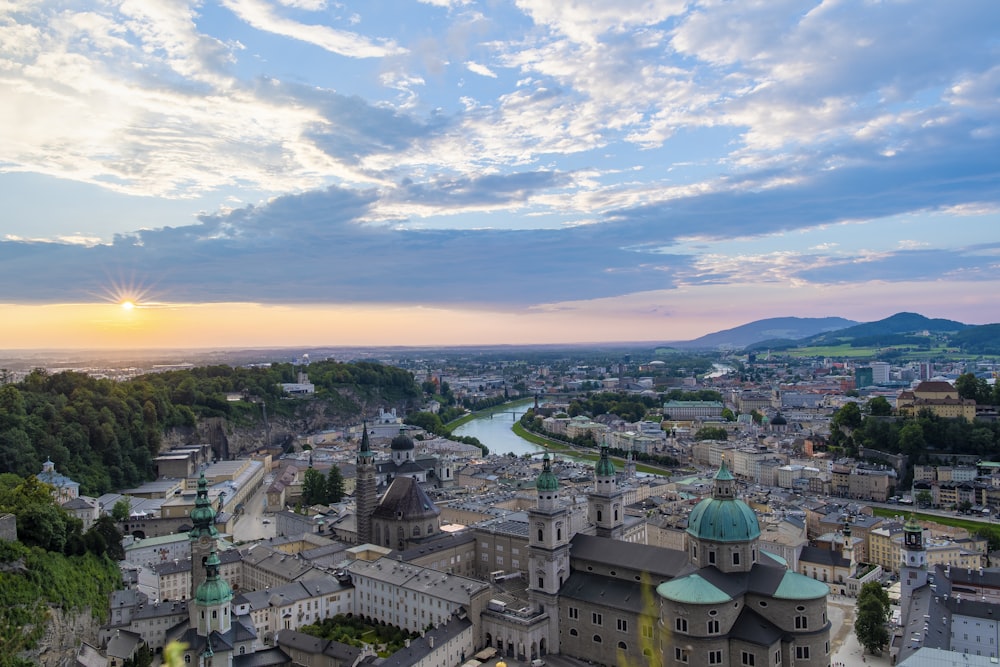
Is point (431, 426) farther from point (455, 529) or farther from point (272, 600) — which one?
point (272, 600)

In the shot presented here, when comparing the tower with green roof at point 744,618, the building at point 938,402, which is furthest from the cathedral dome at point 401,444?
the building at point 938,402

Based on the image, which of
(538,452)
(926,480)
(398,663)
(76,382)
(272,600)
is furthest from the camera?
(538,452)

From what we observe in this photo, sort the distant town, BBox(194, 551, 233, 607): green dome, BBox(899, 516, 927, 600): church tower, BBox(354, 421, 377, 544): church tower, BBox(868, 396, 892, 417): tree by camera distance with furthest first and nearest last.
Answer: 1. BBox(868, 396, 892, 417): tree
2. BBox(354, 421, 377, 544): church tower
3. BBox(899, 516, 927, 600): church tower
4. the distant town
5. BBox(194, 551, 233, 607): green dome

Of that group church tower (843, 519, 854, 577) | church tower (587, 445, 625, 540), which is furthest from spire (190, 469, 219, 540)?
church tower (843, 519, 854, 577)

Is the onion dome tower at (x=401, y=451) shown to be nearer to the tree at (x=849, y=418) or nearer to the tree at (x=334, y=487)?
the tree at (x=334, y=487)

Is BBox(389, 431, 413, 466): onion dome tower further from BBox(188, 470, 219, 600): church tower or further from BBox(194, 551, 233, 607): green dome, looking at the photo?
BBox(194, 551, 233, 607): green dome

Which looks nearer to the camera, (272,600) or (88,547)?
(272,600)

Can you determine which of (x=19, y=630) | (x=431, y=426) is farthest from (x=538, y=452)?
(x=19, y=630)
